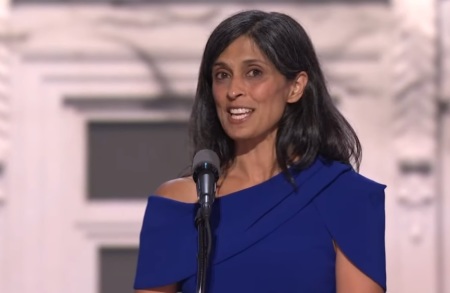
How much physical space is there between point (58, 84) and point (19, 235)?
66 centimetres

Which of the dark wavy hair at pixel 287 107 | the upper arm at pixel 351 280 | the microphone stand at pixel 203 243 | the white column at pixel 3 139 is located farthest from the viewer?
the white column at pixel 3 139

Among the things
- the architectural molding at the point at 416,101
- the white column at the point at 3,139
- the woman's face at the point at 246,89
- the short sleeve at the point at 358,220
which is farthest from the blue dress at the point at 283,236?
the white column at the point at 3,139

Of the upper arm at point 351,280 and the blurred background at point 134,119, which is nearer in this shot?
the upper arm at point 351,280

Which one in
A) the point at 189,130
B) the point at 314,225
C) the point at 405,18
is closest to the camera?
the point at 314,225

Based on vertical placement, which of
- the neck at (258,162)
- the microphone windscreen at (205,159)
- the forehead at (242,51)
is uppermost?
the forehead at (242,51)

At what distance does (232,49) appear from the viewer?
130 inches

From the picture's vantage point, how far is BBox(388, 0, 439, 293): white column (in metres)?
5.84

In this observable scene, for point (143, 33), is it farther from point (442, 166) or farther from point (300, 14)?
point (442, 166)

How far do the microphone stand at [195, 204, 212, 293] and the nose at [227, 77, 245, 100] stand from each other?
0.32 metres

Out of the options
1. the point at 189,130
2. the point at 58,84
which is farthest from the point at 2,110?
the point at 189,130

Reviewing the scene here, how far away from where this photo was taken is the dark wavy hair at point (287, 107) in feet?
10.8

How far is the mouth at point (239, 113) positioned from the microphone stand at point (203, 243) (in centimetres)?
30

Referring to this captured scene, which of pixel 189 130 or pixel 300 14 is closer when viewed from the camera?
pixel 189 130

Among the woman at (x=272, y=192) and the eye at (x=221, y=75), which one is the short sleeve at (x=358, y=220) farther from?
the eye at (x=221, y=75)
